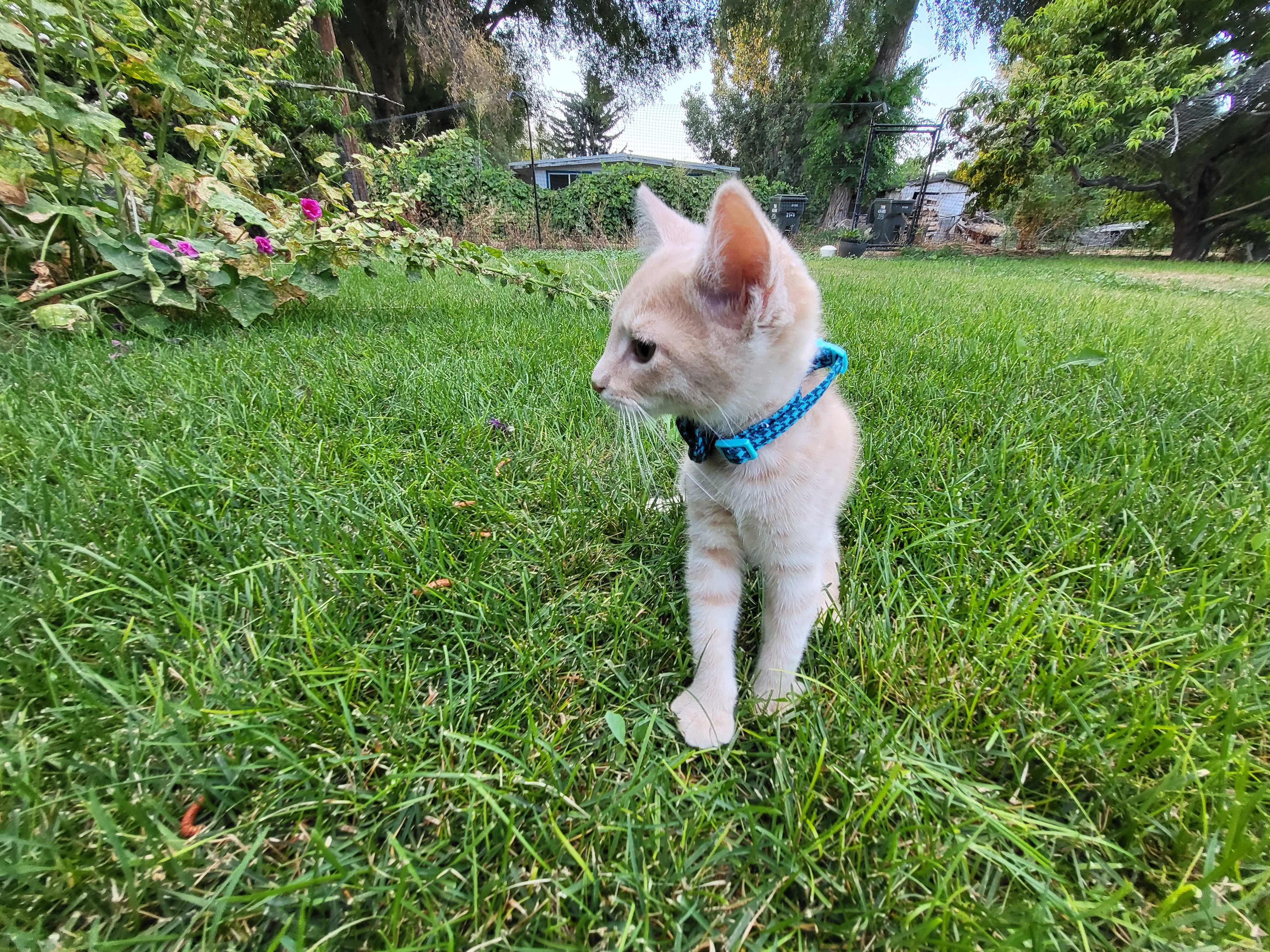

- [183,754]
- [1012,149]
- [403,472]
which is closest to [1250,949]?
[183,754]

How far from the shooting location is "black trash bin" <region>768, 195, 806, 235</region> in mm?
9594

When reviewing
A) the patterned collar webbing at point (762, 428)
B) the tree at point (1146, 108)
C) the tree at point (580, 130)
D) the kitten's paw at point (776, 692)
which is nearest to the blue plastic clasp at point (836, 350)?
the patterned collar webbing at point (762, 428)

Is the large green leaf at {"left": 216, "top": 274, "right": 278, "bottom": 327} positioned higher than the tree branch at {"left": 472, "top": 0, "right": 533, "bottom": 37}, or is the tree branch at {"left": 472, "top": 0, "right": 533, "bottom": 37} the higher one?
the tree branch at {"left": 472, "top": 0, "right": 533, "bottom": 37}

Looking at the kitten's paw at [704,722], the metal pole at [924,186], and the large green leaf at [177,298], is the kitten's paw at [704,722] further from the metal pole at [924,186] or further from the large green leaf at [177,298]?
the metal pole at [924,186]

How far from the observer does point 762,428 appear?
0.87 meters

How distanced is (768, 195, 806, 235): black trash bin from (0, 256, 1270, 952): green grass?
9408 mm

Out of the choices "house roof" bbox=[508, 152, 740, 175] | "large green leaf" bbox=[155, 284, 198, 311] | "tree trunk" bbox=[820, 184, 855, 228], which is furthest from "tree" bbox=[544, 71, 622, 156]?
"large green leaf" bbox=[155, 284, 198, 311]

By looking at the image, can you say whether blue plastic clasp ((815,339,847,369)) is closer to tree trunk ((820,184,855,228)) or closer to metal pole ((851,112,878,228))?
metal pole ((851,112,878,228))

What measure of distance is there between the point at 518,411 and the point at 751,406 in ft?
3.14

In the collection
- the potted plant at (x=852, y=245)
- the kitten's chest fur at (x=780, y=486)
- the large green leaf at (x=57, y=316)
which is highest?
the potted plant at (x=852, y=245)

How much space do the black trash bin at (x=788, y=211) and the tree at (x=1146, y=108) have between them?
12.9 ft

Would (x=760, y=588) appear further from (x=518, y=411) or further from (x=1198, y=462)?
(x=1198, y=462)

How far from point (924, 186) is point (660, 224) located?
1212 centimetres

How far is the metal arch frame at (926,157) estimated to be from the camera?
1009 cm
